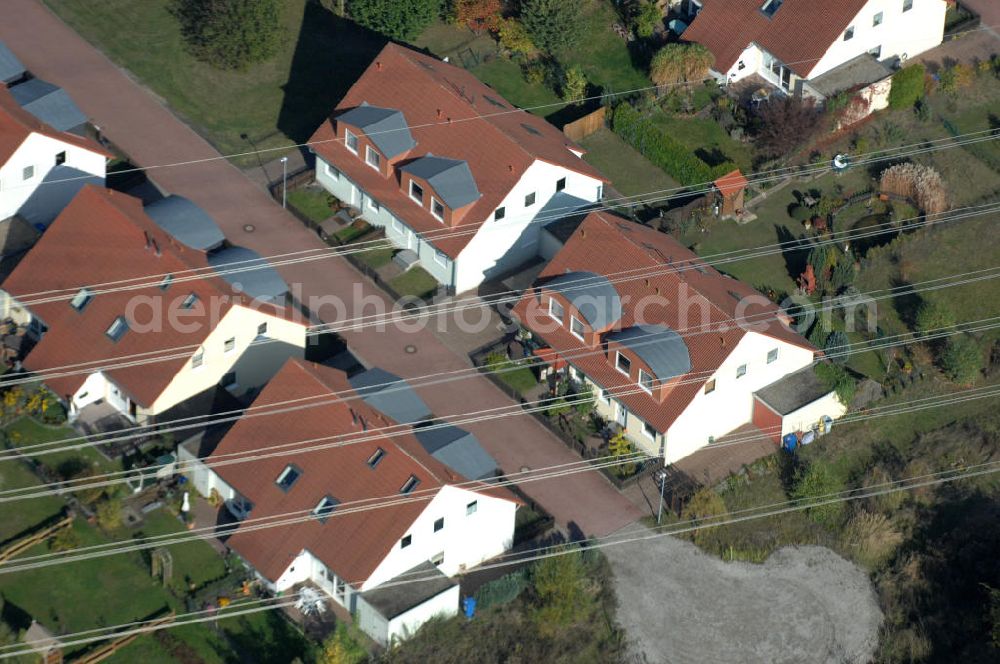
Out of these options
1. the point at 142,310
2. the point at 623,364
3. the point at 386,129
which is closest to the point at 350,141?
the point at 386,129

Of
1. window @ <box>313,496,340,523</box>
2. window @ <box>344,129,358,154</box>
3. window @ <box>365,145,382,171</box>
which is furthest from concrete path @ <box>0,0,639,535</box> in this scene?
window @ <box>313,496,340,523</box>

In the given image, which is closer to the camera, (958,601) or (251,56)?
(958,601)

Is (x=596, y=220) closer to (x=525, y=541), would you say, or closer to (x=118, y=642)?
(x=525, y=541)

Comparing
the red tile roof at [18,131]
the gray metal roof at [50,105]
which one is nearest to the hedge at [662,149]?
the red tile roof at [18,131]

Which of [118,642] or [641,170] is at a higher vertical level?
[641,170]

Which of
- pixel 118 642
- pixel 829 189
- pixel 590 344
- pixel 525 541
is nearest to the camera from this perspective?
pixel 118 642

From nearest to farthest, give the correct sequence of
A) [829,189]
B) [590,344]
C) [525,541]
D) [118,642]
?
[118,642]
[525,541]
[590,344]
[829,189]

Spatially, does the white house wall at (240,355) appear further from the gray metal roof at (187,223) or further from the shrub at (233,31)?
the shrub at (233,31)

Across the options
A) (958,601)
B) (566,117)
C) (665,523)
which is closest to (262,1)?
(566,117)

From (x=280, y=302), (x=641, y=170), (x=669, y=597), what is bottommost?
(x=669, y=597)
